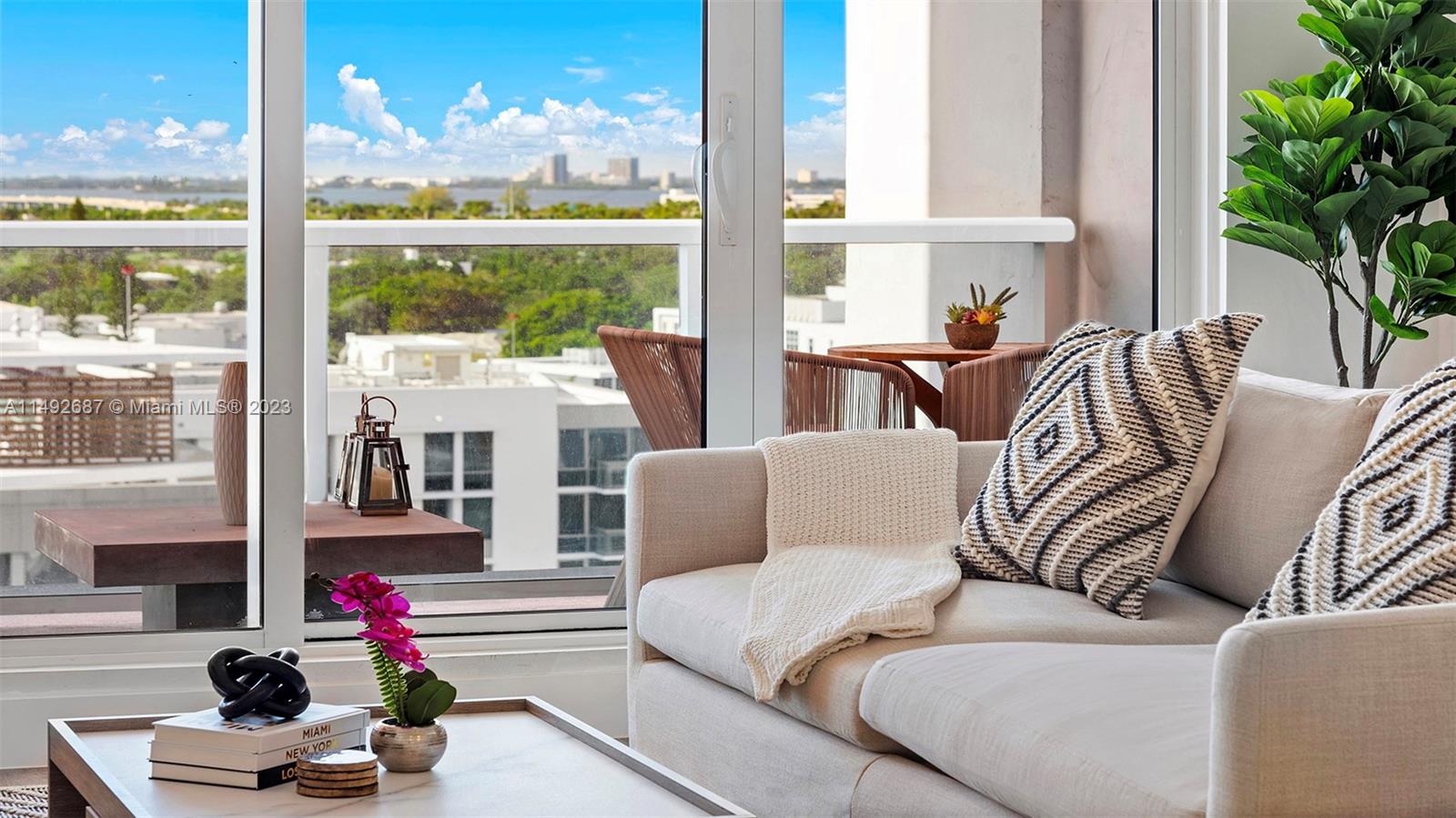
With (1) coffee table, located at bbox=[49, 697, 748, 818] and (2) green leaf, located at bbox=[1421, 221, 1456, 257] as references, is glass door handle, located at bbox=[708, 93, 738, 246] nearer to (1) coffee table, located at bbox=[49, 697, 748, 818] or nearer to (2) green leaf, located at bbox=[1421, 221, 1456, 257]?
(2) green leaf, located at bbox=[1421, 221, 1456, 257]

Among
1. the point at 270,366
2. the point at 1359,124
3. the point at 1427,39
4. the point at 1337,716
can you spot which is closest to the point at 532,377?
the point at 270,366

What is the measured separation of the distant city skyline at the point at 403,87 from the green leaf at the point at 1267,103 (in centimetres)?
96

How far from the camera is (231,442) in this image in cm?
343

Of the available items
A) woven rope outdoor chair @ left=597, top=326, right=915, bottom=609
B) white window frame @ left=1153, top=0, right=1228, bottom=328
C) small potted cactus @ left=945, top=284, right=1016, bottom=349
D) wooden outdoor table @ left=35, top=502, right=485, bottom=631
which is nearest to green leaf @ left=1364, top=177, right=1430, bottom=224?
white window frame @ left=1153, top=0, right=1228, bottom=328

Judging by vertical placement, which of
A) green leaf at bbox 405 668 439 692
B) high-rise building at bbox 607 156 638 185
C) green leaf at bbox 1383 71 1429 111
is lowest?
green leaf at bbox 405 668 439 692

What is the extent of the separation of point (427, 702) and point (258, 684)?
0.73 feet

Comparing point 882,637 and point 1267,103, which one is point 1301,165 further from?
point 882,637

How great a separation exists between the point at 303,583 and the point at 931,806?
1938 millimetres

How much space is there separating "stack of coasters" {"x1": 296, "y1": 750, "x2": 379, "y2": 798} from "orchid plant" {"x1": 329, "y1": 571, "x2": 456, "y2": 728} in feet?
0.40

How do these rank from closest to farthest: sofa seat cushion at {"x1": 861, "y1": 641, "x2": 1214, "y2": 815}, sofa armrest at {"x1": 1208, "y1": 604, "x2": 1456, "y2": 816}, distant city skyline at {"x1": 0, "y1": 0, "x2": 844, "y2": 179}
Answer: sofa armrest at {"x1": 1208, "y1": 604, "x2": 1456, "y2": 816} → sofa seat cushion at {"x1": 861, "y1": 641, "x2": 1214, "y2": 815} → distant city skyline at {"x1": 0, "y1": 0, "x2": 844, "y2": 179}

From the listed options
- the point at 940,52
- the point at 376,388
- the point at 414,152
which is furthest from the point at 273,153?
the point at 940,52

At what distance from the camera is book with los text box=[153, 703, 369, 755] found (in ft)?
5.92

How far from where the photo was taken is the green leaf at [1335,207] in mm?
3262

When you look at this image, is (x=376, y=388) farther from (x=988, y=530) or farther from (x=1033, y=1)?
(x=1033, y=1)
